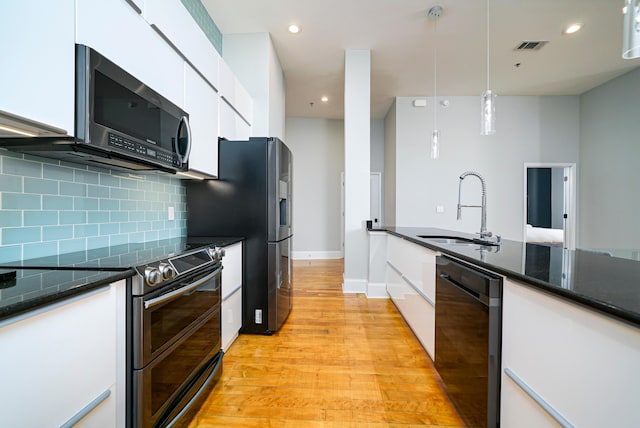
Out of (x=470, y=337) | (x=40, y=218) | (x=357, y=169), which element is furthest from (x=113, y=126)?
(x=357, y=169)

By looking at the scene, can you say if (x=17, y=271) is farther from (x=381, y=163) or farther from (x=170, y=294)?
(x=381, y=163)

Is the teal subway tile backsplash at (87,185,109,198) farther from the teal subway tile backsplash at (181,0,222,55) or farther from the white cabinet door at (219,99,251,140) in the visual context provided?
the teal subway tile backsplash at (181,0,222,55)

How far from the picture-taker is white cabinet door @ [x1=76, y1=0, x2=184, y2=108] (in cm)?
109

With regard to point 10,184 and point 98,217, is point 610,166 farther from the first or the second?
point 10,184

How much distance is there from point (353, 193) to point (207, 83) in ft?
7.35

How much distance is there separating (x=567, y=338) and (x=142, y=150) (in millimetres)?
1805

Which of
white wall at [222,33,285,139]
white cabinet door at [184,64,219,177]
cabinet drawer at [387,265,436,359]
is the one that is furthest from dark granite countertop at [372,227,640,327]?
white wall at [222,33,285,139]

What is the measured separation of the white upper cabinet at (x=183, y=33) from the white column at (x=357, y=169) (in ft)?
6.63

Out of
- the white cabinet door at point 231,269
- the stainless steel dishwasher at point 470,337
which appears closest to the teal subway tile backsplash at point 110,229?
the white cabinet door at point 231,269

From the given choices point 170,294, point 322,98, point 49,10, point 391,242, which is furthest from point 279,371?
point 322,98

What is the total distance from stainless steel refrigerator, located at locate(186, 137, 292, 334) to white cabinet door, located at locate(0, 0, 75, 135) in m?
1.46

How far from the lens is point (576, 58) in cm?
395

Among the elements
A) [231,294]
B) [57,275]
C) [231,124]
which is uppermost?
[231,124]

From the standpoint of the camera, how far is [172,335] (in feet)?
4.17
